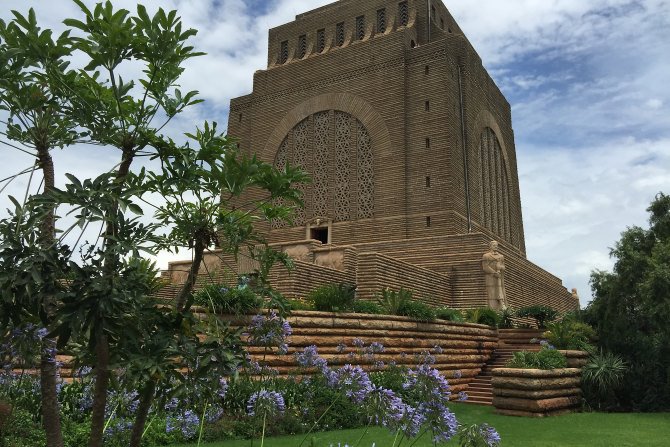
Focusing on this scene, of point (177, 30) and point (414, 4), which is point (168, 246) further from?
point (414, 4)

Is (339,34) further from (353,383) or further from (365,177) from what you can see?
(353,383)

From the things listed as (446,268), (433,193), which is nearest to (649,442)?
(446,268)

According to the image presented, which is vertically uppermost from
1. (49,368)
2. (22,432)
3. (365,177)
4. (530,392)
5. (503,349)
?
(365,177)

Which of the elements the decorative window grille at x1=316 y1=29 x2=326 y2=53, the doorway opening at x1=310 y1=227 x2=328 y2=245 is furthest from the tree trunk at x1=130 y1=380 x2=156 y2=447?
the decorative window grille at x1=316 y1=29 x2=326 y2=53

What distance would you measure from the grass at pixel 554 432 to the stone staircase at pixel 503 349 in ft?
5.84

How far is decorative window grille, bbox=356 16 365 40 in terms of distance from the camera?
26.7 m

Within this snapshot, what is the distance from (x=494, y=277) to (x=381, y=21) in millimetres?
14819

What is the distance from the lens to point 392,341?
10289 millimetres

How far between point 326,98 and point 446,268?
429 inches

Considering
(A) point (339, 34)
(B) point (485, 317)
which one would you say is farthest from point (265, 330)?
(A) point (339, 34)

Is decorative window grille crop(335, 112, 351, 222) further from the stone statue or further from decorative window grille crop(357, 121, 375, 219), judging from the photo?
the stone statue

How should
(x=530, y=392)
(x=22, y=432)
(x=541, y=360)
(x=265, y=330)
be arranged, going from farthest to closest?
(x=541, y=360) → (x=530, y=392) → (x=22, y=432) → (x=265, y=330)

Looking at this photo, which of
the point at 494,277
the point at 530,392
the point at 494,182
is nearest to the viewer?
the point at 530,392

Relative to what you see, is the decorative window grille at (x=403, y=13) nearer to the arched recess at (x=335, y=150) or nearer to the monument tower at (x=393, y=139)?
the monument tower at (x=393, y=139)
